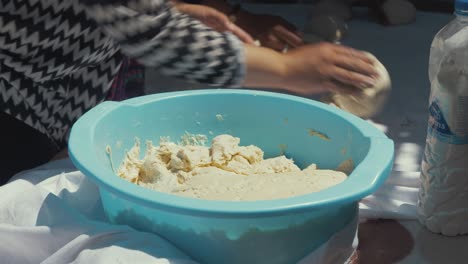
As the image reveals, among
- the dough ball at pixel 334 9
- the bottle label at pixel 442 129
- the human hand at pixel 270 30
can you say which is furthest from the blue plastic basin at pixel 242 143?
the dough ball at pixel 334 9

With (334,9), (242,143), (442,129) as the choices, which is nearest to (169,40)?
(242,143)

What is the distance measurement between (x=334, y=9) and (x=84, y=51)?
122 centimetres

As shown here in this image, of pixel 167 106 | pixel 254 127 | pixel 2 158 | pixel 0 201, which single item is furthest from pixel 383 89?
pixel 2 158

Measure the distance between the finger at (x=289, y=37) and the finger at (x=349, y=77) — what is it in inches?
11.2

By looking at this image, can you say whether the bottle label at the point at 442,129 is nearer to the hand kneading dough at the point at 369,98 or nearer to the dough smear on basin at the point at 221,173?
the hand kneading dough at the point at 369,98

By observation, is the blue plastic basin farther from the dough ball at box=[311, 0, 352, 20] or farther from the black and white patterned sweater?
the dough ball at box=[311, 0, 352, 20]

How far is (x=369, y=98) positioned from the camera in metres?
0.82

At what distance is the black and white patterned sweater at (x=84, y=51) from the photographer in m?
0.83

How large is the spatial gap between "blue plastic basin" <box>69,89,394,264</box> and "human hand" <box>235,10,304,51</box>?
0.32m

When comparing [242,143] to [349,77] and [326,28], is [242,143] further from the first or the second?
[326,28]

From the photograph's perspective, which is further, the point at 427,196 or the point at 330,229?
the point at 427,196

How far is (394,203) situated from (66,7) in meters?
0.63

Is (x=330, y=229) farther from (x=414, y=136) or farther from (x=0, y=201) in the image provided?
(x=414, y=136)

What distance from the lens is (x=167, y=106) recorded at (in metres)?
0.87
